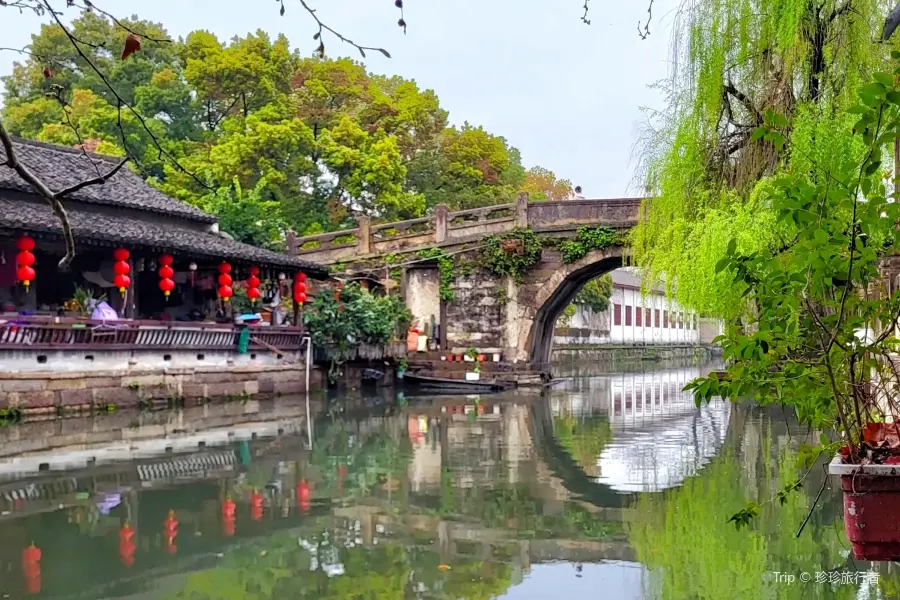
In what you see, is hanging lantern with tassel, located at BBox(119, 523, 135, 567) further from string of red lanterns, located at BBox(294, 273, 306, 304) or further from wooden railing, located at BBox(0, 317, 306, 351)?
string of red lanterns, located at BBox(294, 273, 306, 304)

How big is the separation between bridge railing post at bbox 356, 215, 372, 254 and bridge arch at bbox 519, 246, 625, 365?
3782 millimetres

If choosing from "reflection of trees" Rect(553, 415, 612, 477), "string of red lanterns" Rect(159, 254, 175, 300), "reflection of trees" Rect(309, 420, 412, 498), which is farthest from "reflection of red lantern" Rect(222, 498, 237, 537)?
"string of red lanterns" Rect(159, 254, 175, 300)

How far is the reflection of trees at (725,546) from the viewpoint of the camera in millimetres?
4617

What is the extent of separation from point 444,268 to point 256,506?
13.5 m

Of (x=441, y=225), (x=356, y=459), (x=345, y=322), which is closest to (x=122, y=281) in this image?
(x=345, y=322)

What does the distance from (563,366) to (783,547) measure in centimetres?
2537

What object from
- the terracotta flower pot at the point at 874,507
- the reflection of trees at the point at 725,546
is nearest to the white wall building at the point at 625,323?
the reflection of trees at the point at 725,546

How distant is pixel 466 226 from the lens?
2008 cm

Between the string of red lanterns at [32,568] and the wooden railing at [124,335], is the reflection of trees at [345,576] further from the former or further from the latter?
the wooden railing at [124,335]

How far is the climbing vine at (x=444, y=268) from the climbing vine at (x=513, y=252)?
0.79 meters

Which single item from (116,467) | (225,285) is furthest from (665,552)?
(225,285)

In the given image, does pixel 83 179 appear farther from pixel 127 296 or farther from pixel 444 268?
pixel 444 268

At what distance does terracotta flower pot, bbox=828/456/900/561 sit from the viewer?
243 centimetres

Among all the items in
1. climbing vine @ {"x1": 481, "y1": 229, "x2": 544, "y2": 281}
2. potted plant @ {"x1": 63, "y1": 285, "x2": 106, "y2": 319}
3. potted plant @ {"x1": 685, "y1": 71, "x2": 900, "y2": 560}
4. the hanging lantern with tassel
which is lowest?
the hanging lantern with tassel
